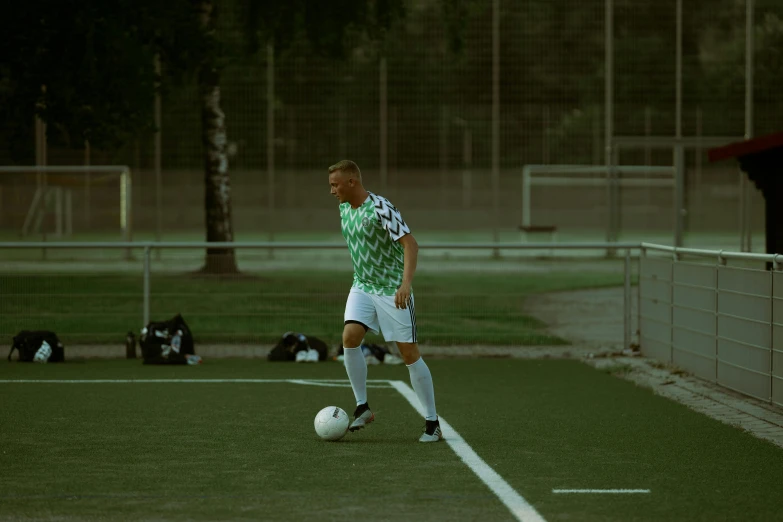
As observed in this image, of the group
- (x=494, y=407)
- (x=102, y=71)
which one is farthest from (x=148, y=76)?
(x=494, y=407)

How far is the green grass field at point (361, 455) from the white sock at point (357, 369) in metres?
0.34

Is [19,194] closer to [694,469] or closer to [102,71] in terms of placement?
[102,71]

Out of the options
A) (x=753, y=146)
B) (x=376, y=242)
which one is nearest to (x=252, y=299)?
(x=753, y=146)

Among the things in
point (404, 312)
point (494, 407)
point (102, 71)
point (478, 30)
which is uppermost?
point (478, 30)

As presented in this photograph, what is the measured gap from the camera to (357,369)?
9.43 metres

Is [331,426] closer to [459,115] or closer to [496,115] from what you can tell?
[459,115]

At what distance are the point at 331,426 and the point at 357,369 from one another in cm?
52

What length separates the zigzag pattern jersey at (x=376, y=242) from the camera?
29.5ft

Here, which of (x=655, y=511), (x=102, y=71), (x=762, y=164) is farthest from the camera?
(x=102, y=71)

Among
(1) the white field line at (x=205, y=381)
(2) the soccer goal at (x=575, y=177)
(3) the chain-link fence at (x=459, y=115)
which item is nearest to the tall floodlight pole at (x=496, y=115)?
(3) the chain-link fence at (x=459, y=115)

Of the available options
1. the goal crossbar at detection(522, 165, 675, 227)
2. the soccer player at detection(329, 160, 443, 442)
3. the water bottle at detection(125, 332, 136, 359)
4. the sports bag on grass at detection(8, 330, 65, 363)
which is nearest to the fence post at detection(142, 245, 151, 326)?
the water bottle at detection(125, 332, 136, 359)

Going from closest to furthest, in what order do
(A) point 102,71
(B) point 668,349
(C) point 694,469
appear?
(C) point 694,469 < (B) point 668,349 < (A) point 102,71

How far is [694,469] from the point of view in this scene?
815 centimetres

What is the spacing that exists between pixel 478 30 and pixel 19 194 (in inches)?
493
